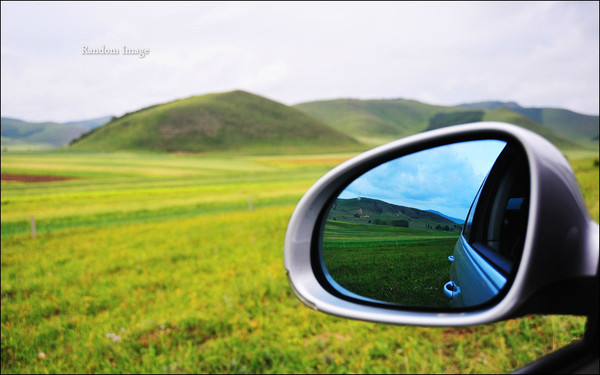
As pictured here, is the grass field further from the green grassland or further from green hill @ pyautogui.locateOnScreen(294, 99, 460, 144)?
green hill @ pyautogui.locateOnScreen(294, 99, 460, 144)

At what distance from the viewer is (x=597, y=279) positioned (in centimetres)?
95

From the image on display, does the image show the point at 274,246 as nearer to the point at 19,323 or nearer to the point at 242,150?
the point at 19,323

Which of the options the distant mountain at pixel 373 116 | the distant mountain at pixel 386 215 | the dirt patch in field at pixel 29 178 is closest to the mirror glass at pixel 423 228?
the distant mountain at pixel 386 215

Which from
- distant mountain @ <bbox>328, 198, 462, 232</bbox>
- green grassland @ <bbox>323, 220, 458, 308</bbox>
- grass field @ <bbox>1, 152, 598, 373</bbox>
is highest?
distant mountain @ <bbox>328, 198, 462, 232</bbox>

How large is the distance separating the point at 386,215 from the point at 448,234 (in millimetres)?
200

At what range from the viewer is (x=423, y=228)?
1226 mm

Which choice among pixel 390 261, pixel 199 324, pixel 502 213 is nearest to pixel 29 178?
pixel 199 324

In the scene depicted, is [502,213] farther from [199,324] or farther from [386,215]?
[199,324]

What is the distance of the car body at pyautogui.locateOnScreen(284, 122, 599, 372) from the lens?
3.02ft

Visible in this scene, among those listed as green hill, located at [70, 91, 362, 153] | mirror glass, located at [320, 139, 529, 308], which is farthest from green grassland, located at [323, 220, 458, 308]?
green hill, located at [70, 91, 362, 153]

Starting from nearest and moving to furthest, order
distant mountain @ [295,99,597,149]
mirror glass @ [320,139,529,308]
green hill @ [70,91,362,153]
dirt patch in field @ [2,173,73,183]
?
mirror glass @ [320,139,529,308] → dirt patch in field @ [2,173,73,183] → green hill @ [70,91,362,153] → distant mountain @ [295,99,597,149]

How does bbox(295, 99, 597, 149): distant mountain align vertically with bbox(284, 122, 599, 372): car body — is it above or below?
above

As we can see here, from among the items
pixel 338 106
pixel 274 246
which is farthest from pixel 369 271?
pixel 338 106

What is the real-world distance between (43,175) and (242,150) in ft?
232
